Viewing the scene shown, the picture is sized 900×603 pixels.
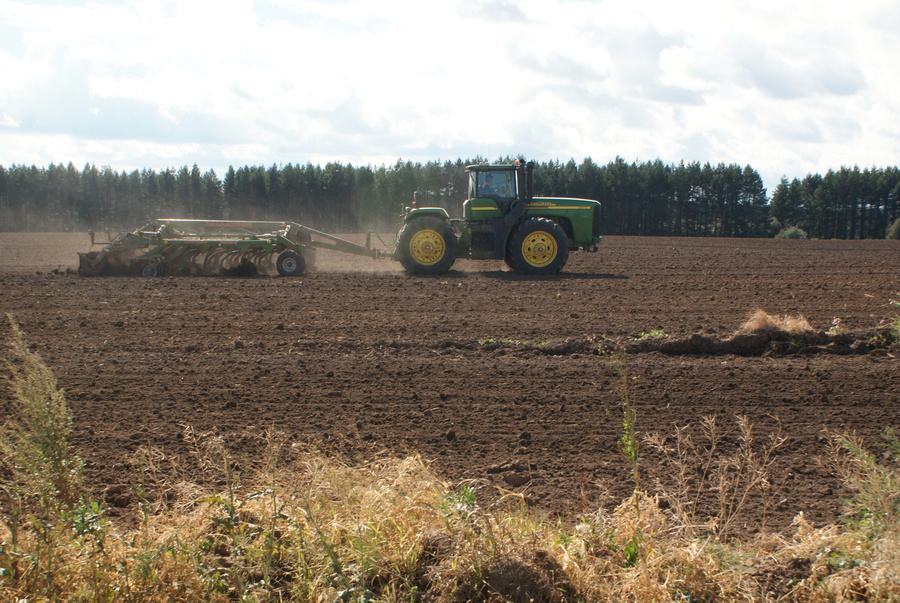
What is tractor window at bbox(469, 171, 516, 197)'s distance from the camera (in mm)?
13492

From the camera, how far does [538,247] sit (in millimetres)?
13430

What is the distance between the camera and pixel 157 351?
735cm

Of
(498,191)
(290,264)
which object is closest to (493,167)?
(498,191)

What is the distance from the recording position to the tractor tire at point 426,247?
44.4ft

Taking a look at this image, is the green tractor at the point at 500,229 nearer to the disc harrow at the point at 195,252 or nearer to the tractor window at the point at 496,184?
the tractor window at the point at 496,184

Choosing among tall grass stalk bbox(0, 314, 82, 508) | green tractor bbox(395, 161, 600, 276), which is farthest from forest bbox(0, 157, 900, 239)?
tall grass stalk bbox(0, 314, 82, 508)

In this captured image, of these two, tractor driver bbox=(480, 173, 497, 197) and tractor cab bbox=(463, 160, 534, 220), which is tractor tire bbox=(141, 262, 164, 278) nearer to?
tractor cab bbox=(463, 160, 534, 220)

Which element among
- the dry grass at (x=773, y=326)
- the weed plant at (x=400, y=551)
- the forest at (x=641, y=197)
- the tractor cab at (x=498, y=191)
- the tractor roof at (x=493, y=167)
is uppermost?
the forest at (x=641, y=197)

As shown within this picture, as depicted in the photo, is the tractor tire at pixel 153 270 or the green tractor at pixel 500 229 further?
the green tractor at pixel 500 229

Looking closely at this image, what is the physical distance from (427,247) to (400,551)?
426 inches

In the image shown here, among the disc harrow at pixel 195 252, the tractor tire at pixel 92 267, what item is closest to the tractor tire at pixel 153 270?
the disc harrow at pixel 195 252

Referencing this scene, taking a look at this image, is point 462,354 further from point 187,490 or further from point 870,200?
point 870,200

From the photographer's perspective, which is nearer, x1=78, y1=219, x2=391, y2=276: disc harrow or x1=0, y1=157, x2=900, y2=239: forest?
x1=78, y1=219, x2=391, y2=276: disc harrow

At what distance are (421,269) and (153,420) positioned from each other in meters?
8.83
